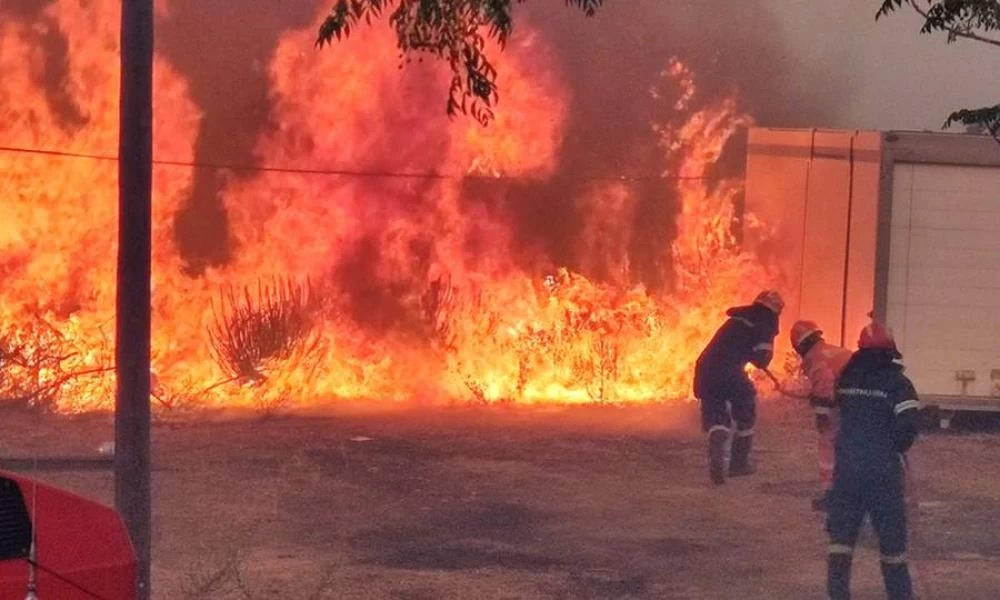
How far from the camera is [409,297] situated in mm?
16391

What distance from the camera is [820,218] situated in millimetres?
14234

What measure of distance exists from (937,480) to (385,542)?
5.13 metres

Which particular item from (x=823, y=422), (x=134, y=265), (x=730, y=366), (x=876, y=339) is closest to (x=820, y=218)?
(x=730, y=366)

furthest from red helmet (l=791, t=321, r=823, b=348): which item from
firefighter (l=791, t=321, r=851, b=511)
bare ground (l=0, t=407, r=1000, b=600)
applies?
bare ground (l=0, t=407, r=1000, b=600)

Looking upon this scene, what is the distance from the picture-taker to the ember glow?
15.5 meters

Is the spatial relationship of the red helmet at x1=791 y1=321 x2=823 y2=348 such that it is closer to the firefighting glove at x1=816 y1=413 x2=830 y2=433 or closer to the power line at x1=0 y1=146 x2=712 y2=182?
the firefighting glove at x1=816 y1=413 x2=830 y2=433

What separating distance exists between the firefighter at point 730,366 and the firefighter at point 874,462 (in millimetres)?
3576

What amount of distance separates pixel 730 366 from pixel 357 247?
7.07 m

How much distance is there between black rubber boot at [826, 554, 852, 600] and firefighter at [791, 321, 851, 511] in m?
0.78

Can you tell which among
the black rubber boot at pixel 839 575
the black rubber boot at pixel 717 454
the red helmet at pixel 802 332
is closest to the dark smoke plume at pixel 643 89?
the black rubber boot at pixel 717 454

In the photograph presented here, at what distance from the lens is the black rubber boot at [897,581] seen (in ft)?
21.6

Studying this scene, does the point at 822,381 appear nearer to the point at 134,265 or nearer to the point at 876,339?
the point at 876,339

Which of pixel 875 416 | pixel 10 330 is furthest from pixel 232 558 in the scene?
pixel 10 330

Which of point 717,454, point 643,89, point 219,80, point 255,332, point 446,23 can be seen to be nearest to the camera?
point 446,23
